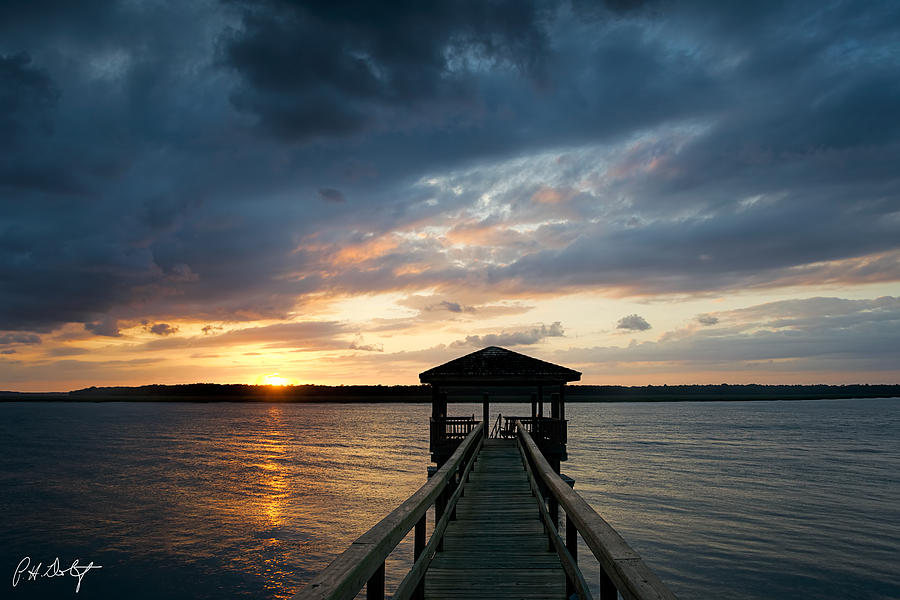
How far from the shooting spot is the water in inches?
530

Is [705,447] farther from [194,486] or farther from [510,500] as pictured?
[510,500]

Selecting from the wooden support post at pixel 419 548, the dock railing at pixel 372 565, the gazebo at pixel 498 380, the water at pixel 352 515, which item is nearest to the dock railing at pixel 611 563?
the dock railing at pixel 372 565

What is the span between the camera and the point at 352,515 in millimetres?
20438

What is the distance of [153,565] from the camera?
14719 mm

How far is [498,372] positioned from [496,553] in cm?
1296

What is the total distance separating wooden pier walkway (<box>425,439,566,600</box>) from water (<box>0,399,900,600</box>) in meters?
5.34

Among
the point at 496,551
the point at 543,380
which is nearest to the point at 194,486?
the point at 543,380

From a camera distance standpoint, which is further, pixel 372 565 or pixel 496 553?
pixel 496 553

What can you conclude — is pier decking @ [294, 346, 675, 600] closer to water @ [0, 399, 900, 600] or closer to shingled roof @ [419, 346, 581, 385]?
shingled roof @ [419, 346, 581, 385]

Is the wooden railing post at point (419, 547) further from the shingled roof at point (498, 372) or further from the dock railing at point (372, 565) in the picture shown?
the shingled roof at point (498, 372)

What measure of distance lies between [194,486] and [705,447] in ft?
121

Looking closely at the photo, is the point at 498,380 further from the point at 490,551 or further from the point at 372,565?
the point at 372,565

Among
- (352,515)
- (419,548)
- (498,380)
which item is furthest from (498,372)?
(419,548)
